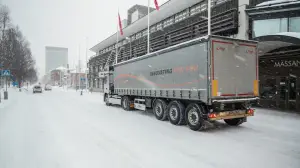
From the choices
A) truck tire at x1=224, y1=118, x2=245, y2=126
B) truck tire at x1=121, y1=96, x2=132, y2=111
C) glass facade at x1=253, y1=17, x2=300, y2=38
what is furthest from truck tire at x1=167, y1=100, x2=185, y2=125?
glass facade at x1=253, y1=17, x2=300, y2=38

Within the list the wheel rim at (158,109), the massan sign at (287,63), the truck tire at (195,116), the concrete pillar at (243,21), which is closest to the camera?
the truck tire at (195,116)

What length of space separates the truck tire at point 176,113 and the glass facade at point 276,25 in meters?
8.62

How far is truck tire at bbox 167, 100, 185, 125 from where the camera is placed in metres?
Answer: 8.13

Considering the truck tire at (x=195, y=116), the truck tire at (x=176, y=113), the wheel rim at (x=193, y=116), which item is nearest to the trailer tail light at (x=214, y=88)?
the truck tire at (x=195, y=116)

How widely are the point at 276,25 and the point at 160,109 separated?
9.62 meters

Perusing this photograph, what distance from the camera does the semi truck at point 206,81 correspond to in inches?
267

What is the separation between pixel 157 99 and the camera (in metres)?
9.96

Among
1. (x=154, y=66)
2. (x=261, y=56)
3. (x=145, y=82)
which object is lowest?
(x=145, y=82)

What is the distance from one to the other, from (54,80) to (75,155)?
484 feet

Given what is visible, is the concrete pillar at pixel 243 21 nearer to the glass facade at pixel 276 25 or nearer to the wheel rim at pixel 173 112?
the glass facade at pixel 276 25

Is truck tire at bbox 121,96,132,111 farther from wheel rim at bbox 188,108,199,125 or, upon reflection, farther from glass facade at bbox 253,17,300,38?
glass facade at bbox 253,17,300,38

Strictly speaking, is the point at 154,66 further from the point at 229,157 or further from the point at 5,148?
the point at 5,148

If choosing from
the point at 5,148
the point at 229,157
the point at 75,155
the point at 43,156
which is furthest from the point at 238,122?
the point at 5,148

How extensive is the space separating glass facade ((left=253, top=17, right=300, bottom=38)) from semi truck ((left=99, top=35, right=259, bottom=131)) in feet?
18.9
